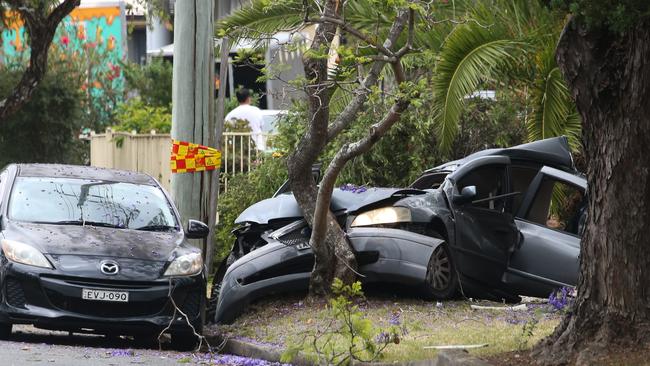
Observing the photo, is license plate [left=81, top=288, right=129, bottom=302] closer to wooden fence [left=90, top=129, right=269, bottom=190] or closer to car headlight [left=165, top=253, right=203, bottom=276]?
car headlight [left=165, top=253, right=203, bottom=276]

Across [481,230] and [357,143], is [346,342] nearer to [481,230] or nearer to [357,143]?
[357,143]

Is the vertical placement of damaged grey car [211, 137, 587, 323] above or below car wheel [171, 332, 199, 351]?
above

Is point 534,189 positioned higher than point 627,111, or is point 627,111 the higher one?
point 627,111

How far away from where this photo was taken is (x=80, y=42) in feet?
103

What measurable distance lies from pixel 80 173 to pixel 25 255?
7.12 ft

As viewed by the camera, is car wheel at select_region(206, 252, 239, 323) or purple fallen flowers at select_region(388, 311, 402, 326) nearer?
purple fallen flowers at select_region(388, 311, 402, 326)

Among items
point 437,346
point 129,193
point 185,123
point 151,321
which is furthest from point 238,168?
point 437,346

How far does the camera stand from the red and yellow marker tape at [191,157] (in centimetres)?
1456

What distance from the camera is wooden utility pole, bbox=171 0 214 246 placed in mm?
14469

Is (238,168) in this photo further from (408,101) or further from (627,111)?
(627,111)

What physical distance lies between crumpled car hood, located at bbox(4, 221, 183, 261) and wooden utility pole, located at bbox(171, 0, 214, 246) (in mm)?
2306

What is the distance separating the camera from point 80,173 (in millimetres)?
13516

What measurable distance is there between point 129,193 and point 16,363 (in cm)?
366

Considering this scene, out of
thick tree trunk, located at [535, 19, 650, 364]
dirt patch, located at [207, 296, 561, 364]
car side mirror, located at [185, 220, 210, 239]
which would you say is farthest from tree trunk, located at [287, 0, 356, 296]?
thick tree trunk, located at [535, 19, 650, 364]
